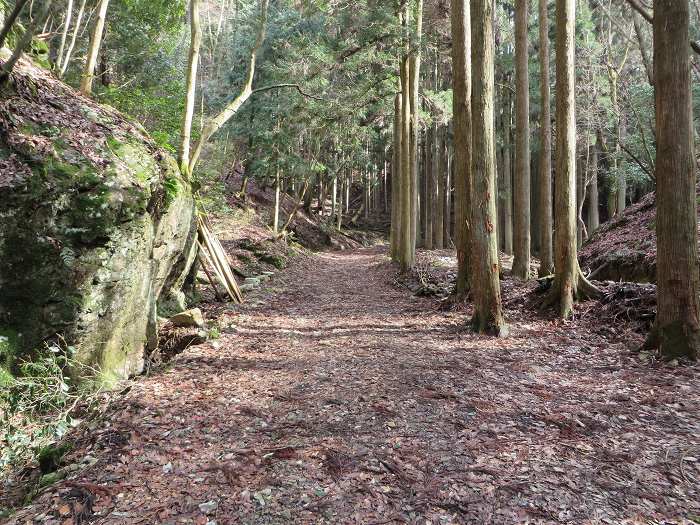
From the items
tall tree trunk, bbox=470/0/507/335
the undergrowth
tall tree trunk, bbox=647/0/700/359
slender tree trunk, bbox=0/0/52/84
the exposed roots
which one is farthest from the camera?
the exposed roots

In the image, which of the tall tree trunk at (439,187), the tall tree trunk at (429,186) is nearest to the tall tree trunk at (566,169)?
the tall tree trunk at (439,187)

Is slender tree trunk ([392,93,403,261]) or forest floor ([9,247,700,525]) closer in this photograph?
forest floor ([9,247,700,525])

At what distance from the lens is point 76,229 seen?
4.65 metres

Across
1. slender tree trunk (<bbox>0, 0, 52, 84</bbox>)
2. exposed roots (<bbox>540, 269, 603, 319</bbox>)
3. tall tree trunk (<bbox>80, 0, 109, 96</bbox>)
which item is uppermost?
tall tree trunk (<bbox>80, 0, 109, 96</bbox>)

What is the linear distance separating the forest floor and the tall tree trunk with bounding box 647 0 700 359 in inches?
21.4

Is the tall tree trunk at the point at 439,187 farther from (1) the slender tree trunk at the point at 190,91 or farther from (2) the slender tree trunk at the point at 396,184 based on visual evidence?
(1) the slender tree trunk at the point at 190,91

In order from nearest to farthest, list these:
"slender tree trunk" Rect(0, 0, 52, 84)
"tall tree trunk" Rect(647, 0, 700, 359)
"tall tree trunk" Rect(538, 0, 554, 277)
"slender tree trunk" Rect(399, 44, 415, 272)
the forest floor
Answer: the forest floor < "slender tree trunk" Rect(0, 0, 52, 84) < "tall tree trunk" Rect(647, 0, 700, 359) < "tall tree trunk" Rect(538, 0, 554, 277) < "slender tree trunk" Rect(399, 44, 415, 272)

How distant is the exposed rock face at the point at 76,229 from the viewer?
4.35 metres

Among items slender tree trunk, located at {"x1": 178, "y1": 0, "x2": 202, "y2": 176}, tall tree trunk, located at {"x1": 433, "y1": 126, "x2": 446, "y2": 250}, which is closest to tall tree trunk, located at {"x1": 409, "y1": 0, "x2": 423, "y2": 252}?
slender tree trunk, located at {"x1": 178, "y1": 0, "x2": 202, "y2": 176}

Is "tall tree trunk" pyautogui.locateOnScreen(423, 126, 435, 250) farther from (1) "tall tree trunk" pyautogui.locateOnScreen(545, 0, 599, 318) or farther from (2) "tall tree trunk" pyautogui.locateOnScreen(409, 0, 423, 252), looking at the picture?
(1) "tall tree trunk" pyautogui.locateOnScreen(545, 0, 599, 318)

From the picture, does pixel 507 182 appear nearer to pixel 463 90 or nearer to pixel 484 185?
pixel 463 90

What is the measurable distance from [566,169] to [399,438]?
6.17m

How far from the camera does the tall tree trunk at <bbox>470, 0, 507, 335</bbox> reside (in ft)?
22.5

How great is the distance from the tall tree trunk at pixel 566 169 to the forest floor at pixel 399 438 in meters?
1.15
